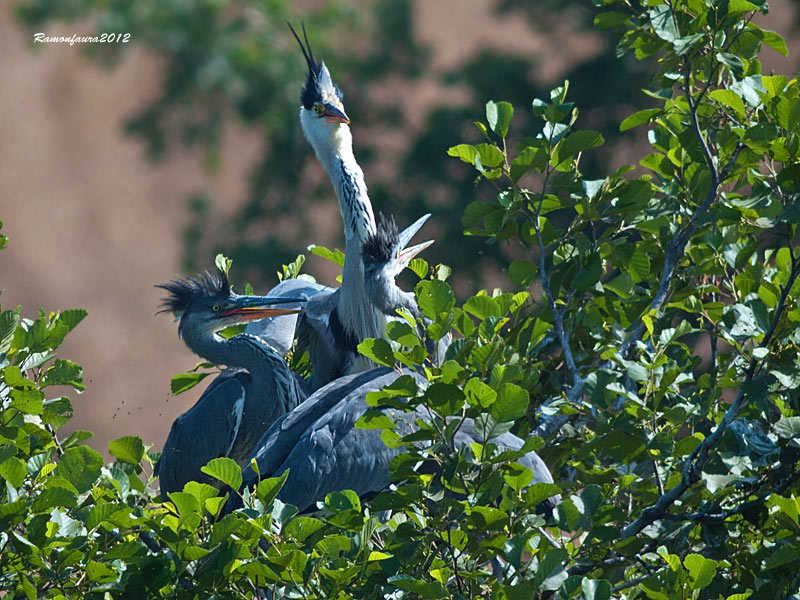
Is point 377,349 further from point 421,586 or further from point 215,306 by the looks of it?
point 215,306

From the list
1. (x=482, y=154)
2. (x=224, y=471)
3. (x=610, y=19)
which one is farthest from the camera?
(x=610, y=19)

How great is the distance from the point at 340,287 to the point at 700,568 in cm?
258

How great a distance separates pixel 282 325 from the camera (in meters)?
4.42

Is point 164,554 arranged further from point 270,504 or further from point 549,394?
point 549,394

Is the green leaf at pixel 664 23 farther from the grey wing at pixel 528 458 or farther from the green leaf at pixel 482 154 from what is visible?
the grey wing at pixel 528 458

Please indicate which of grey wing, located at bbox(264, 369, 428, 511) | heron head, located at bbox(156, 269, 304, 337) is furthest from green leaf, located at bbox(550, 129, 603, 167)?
heron head, located at bbox(156, 269, 304, 337)

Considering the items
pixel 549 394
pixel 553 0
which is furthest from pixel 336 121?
pixel 553 0

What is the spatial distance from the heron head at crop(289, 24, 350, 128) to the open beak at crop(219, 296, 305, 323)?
0.84 meters

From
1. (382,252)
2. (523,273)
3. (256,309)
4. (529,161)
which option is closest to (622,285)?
(523,273)

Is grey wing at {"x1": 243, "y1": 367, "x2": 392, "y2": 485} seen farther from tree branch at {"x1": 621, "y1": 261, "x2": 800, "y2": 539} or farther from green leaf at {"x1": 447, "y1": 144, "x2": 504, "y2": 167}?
tree branch at {"x1": 621, "y1": 261, "x2": 800, "y2": 539}

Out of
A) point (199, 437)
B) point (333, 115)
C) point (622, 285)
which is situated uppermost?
point (333, 115)

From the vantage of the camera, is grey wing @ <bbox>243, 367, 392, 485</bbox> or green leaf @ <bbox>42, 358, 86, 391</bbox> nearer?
green leaf @ <bbox>42, 358, 86, 391</bbox>

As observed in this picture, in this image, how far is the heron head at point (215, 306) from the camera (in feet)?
13.5

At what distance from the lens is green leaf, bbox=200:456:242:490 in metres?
1.81
